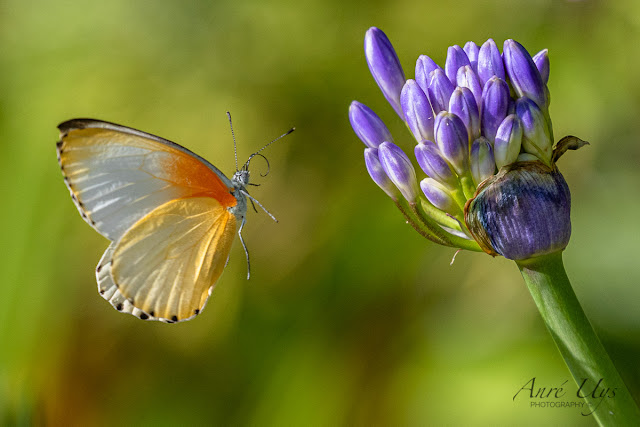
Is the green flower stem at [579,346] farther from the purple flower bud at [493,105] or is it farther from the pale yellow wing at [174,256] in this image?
the pale yellow wing at [174,256]

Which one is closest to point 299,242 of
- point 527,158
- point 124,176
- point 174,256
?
point 174,256

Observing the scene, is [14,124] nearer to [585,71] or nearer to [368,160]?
[368,160]

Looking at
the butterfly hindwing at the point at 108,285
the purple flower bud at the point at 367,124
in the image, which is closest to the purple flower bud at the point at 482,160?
the purple flower bud at the point at 367,124

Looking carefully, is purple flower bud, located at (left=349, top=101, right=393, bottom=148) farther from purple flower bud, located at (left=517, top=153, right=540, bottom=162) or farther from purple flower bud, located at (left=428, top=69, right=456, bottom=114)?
purple flower bud, located at (left=517, top=153, right=540, bottom=162)

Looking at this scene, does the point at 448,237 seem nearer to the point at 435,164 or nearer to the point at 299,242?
the point at 435,164

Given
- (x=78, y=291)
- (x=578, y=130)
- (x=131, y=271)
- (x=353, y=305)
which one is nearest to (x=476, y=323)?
(x=353, y=305)

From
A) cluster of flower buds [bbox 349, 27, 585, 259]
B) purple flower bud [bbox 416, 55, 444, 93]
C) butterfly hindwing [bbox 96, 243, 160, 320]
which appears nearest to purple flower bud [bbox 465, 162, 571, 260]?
cluster of flower buds [bbox 349, 27, 585, 259]
